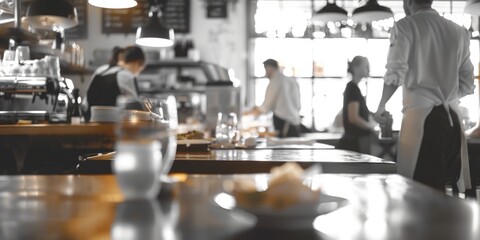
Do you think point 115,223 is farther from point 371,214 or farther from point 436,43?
point 436,43

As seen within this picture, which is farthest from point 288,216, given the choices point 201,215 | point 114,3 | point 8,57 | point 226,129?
point 8,57

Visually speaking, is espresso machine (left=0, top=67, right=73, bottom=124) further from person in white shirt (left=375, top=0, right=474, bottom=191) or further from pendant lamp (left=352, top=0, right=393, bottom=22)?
pendant lamp (left=352, top=0, right=393, bottom=22)

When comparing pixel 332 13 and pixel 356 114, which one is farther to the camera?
pixel 332 13

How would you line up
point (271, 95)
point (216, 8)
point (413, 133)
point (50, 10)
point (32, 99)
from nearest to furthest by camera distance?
1. point (413, 133)
2. point (50, 10)
3. point (32, 99)
4. point (271, 95)
5. point (216, 8)

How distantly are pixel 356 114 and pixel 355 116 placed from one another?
21 millimetres

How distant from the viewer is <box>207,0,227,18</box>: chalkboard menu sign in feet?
26.5

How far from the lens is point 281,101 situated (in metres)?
6.16

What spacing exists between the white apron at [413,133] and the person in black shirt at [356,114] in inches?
65.4

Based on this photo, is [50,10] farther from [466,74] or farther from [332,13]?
[466,74]

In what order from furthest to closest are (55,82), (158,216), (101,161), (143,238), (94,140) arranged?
(55,82) < (94,140) < (101,161) < (158,216) < (143,238)

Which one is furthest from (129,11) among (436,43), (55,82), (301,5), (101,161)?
(101,161)

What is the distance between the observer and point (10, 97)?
3.76 m

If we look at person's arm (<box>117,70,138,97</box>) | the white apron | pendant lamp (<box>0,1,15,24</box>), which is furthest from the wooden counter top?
pendant lamp (<box>0,1,15,24</box>)

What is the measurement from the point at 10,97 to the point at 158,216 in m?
3.37
